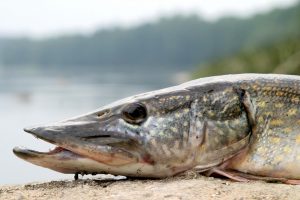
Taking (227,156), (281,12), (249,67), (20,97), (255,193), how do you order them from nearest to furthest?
(255,193) < (227,156) < (249,67) < (20,97) < (281,12)

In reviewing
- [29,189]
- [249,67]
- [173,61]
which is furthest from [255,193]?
[173,61]

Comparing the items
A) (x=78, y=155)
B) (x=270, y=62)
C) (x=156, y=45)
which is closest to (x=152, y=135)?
(x=78, y=155)

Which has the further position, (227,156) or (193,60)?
(193,60)

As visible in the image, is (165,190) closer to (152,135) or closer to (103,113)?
(152,135)

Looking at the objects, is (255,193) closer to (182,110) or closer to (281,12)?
(182,110)

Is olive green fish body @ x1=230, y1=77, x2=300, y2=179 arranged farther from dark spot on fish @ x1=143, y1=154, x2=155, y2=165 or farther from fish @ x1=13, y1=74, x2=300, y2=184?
dark spot on fish @ x1=143, y1=154, x2=155, y2=165

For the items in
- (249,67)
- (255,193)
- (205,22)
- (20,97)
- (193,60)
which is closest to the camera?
(255,193)

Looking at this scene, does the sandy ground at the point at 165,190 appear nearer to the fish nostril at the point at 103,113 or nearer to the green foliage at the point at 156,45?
the fish nostril at the point at 103,113
